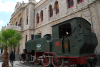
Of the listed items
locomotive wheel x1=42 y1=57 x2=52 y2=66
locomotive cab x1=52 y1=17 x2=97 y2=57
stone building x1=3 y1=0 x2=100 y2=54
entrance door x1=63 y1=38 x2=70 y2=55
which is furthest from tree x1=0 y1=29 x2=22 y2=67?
entrance door x1=63 y1=38 x2=70 y2=55

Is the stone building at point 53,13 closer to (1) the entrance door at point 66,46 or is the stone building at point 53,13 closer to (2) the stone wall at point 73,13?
(2) the stone wall at point 73,13

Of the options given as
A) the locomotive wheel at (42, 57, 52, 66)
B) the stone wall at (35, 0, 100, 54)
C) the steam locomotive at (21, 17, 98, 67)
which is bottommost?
the locomotive wheel at (42, 57, 52, 66)

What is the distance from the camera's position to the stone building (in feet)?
29.8

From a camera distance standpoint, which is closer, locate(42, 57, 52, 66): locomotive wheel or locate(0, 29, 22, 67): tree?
A: locate(42, 57, 52, 66): locomotive wheel

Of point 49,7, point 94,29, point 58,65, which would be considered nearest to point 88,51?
point 58,65

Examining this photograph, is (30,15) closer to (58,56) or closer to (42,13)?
(42,13)

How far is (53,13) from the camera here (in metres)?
14.6

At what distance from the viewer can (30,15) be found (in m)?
19.2

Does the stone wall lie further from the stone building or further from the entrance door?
the entrance door

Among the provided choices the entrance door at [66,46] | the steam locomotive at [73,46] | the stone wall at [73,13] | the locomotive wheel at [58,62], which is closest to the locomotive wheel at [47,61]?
the steam locomotive at [73,46]

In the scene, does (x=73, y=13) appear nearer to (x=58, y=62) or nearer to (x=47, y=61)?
(x=47, y=61)

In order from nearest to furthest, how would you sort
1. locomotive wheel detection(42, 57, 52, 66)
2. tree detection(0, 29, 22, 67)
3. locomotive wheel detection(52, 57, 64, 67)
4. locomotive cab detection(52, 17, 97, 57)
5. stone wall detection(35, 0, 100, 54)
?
locomotive cab detection(52, 17, 97, 57), locomotive wheel detection(52, 57, 64, 67), locomotive wheel detection(42, 57, 52, 66), tree detection(0, 29, 22, 67), stone wall detection(35, 0, 100, 54)

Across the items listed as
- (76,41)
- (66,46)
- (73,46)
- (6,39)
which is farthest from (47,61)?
(6,39)

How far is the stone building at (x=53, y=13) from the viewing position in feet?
29.8
